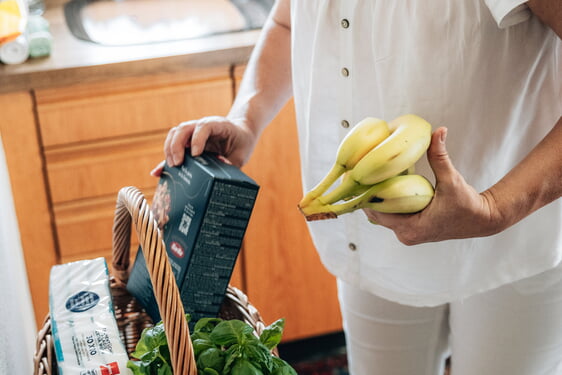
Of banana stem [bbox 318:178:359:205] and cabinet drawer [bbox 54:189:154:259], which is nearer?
banana stem [bbox 318:178:359:205]

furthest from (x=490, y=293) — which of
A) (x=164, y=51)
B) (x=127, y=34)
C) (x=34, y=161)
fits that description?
(x=127, y=34)

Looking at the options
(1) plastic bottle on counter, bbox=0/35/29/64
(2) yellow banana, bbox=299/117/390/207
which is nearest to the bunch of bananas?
(2) yellow banana, bbox=299/117/390/207

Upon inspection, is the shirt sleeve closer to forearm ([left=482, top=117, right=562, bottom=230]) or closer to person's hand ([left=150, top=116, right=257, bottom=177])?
forearm ([left=482, top=117, right=562, bottom=230])

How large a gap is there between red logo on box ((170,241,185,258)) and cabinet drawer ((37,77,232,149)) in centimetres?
76

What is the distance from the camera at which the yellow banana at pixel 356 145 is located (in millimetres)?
710

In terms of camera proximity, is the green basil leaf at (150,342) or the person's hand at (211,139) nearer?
the green basil leaf at (150,342)

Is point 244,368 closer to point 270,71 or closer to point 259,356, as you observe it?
point 259,356

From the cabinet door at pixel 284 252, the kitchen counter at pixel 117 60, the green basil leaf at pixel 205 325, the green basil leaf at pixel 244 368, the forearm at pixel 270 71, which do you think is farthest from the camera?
the cabinet door at pixel 284 252

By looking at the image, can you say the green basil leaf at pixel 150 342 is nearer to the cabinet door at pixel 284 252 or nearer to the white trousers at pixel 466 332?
the white trousers at pixel 466 332

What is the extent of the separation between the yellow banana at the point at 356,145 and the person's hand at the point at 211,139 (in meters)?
0.25

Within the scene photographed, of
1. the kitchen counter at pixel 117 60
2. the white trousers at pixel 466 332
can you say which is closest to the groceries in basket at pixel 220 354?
the white trousers at pixel 466 332

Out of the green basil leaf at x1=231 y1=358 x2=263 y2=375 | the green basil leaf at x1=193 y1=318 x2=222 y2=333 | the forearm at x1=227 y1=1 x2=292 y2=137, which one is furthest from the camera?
the forearm at x1=227 y1=1 x2=292 y2=137

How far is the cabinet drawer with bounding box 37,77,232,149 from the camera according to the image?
5.01 feet

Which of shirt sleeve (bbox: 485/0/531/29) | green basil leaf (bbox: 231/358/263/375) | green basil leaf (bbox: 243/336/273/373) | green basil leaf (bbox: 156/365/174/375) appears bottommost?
green basil leaf (bbox: 156/365/174/375)
